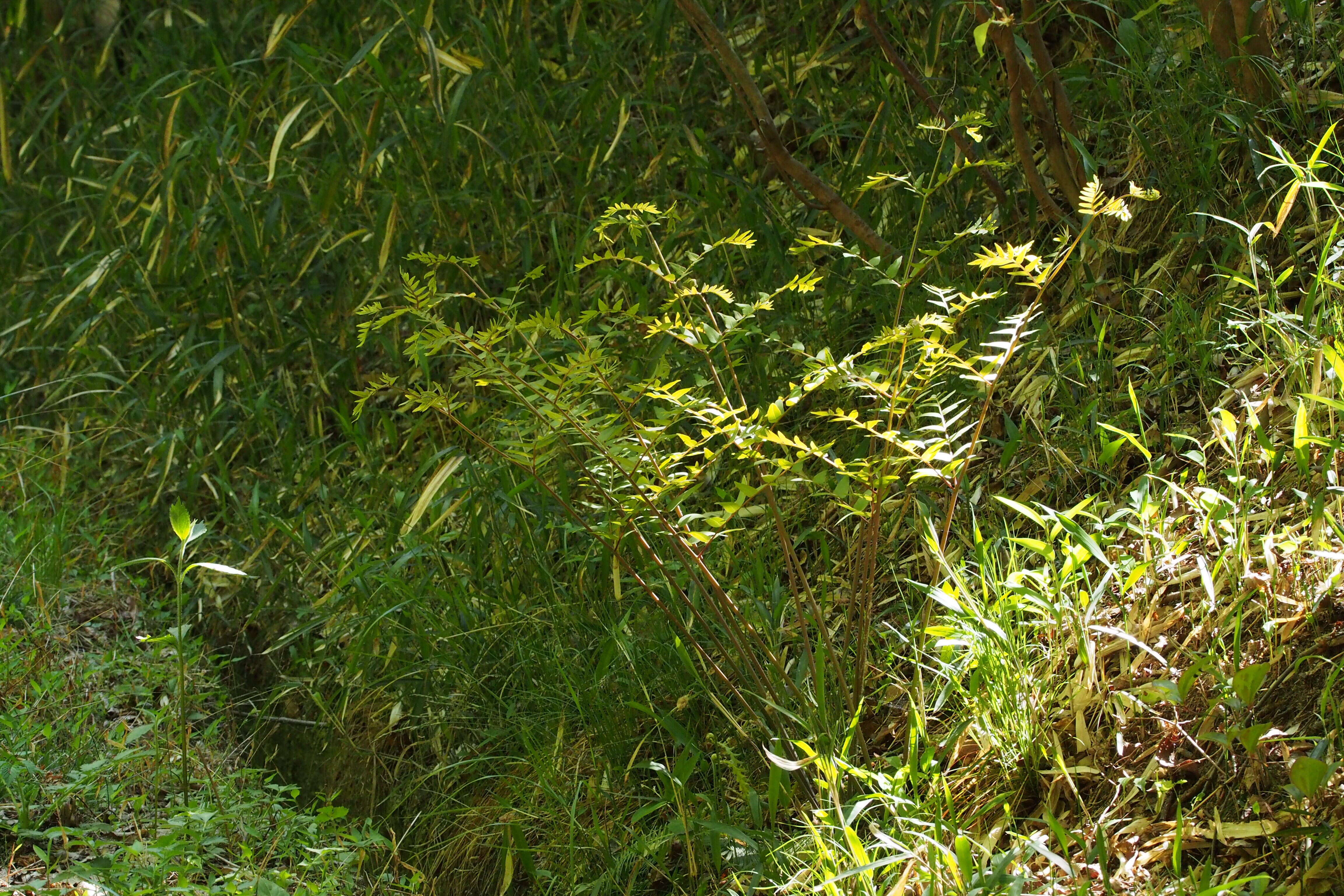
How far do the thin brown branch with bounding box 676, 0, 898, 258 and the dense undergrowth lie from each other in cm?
6

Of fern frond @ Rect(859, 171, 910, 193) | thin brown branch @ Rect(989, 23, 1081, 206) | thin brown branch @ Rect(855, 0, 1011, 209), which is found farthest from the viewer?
thin brown branch @ Rect(855, 0, 1011, 209)

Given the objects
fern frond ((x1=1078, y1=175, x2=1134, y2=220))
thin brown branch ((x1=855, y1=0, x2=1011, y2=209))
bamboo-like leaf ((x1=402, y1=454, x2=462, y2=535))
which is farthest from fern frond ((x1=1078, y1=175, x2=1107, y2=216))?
bamboo-like leaf ((x1=402, y1=454, x2=462, y2=535))

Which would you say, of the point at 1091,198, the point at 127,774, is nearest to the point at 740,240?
the point at 1091,198

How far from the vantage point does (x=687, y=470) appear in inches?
80.9

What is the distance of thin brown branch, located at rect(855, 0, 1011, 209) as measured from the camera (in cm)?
206

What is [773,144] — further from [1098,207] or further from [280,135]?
[280,135]

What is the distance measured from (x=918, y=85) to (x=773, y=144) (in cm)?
30

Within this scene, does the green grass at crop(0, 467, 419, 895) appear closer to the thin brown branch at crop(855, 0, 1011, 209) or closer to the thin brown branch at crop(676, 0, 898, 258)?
the thin brown branch at crop(676, 0, 898, 258)

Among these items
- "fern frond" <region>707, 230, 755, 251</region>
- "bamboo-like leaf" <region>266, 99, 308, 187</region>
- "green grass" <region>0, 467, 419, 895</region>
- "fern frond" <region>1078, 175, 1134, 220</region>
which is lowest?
"green grass" <region>0, 467, 419, 895</region>

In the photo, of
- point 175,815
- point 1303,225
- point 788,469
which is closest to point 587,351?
point 788,469

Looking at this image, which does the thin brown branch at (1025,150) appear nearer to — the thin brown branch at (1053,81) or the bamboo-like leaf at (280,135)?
the thin brown branch at (1053,81)

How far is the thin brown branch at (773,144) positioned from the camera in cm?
195

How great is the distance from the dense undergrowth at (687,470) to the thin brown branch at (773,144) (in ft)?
0.21

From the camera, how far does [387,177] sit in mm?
2850
